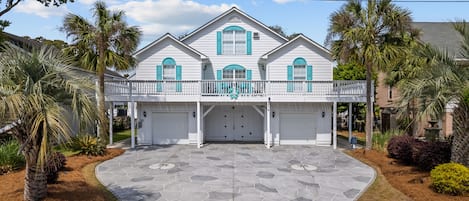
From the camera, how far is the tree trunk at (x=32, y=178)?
721cm

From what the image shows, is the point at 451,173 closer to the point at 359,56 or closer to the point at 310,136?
the point at 359,56

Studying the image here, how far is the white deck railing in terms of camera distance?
1864 cm

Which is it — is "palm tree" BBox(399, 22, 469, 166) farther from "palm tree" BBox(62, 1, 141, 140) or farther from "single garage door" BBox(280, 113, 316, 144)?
"palm tree" BBox(62, 1, 141, 140)

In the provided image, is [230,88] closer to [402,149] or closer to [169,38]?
[169,38]

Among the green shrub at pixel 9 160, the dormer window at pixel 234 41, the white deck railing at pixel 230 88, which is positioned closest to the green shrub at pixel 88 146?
the green shrub at pixel 9 160

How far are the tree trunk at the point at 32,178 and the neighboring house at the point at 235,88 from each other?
1134 cm

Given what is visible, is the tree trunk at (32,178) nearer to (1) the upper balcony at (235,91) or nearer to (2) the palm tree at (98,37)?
(2) the palm tree at (98,37)

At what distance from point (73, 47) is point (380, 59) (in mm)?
14247

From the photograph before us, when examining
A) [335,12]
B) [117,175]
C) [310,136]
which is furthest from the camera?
[310,136]

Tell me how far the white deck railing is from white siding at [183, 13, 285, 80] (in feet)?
7.46

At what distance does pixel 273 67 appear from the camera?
66.5 ft

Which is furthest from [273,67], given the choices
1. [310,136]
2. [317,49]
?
[310,136]

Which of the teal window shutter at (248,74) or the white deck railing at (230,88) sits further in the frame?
the teal window shutter at (248,74)

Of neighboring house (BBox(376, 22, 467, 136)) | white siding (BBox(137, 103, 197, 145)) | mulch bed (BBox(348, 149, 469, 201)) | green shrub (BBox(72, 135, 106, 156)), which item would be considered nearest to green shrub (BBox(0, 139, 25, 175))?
green shrub (BBox(72, 135, 106, 156))
